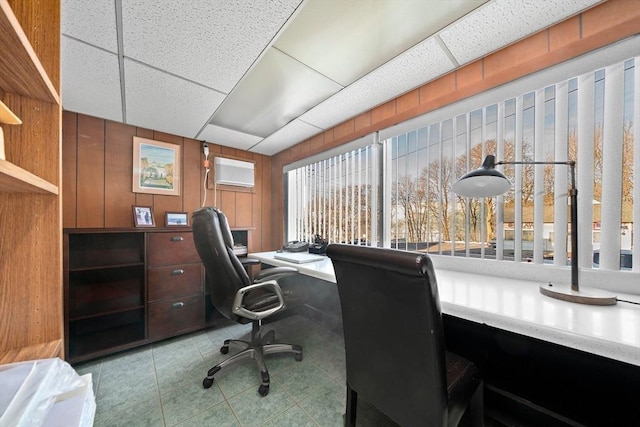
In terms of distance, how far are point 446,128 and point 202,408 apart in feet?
7.70

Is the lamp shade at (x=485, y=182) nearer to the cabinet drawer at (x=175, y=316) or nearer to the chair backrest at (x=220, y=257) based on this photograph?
the chair backrest at (x=220, y=257)

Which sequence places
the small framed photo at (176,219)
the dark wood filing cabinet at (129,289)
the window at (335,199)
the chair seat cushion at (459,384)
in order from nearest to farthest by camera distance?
the chair seat cushion at (459,384) → the dark wood filing cabinet at (129,289) → the window at (335,199) → the small framed photo at (176,219)

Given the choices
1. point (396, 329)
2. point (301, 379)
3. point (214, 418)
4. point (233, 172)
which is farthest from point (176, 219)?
point (396, 329)

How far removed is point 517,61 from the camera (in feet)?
4.30

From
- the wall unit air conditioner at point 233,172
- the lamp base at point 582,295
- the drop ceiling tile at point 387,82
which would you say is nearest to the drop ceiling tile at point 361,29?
the drop ceiling tile at point 387,82

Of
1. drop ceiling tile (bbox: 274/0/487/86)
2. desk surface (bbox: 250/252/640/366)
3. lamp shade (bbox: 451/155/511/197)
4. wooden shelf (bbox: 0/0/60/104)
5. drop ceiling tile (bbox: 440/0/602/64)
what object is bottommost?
desk surface (bbox: 250/252/640/366)

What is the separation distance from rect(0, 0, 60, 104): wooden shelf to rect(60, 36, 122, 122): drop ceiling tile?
1.81 ft

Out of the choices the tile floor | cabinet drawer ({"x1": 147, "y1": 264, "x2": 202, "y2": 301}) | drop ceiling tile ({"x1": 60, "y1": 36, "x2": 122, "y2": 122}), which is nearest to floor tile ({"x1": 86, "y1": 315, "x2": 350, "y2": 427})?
the tile floor

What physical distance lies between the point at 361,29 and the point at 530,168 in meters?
1.20

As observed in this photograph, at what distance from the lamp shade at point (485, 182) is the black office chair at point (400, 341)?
0.69 metres

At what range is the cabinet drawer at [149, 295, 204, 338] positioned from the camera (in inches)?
81.3

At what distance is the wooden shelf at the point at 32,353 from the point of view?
2.25 feet

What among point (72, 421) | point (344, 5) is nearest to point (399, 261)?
point (72, 421)

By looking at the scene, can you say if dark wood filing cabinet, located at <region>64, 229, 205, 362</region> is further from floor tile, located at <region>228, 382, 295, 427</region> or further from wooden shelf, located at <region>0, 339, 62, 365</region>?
wooden shelf, located at <region>0, 339, 62, 365</region>
